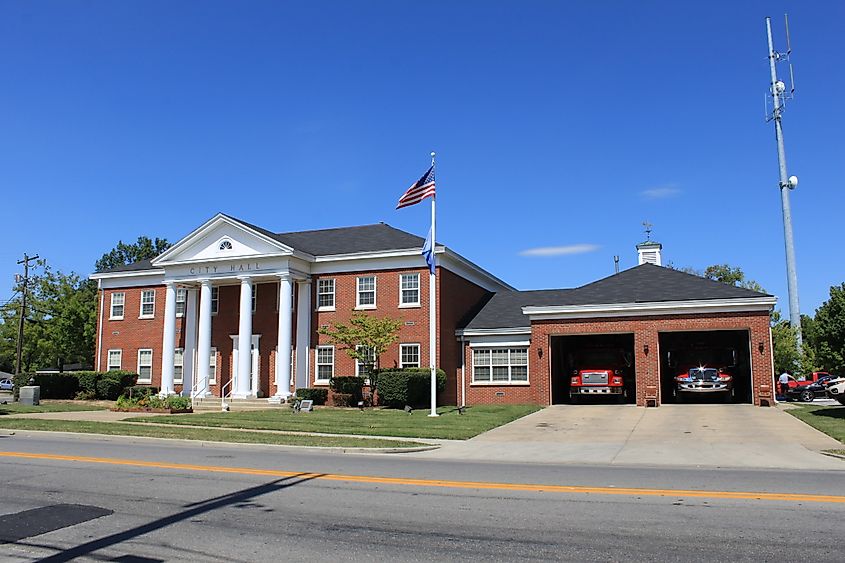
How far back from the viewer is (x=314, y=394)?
3091 cm

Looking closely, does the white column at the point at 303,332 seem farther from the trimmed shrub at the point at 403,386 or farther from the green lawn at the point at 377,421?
the green lawn at the point at 377,421

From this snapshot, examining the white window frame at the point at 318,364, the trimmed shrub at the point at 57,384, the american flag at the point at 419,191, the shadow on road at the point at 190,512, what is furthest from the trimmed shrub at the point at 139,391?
the shadow on road at the point at 190,512

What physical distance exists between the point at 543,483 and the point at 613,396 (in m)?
21.9

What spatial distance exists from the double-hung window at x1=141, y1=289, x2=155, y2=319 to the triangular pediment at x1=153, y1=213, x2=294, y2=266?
4081 mm

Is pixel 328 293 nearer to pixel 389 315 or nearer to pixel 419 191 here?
pixel 389 315

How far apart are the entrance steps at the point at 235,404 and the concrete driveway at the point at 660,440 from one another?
1217 centimetres

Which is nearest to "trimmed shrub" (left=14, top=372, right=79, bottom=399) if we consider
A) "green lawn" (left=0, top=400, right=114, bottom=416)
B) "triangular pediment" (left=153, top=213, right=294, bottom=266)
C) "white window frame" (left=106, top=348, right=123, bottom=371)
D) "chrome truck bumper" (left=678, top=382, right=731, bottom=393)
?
"green lawn" (left=0, top=400, right=114, bottom=416)

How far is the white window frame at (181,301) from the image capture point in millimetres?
36719

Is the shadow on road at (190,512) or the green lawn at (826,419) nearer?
the shadow on road at (190,512)

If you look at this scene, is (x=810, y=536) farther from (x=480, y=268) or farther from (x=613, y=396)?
(x=480, y=268)

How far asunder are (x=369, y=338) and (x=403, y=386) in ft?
8.26

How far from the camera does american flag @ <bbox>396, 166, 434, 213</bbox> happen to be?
82.6ft

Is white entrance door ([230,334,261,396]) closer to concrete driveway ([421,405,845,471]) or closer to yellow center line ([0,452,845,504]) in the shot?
concrete driveway ([421,405,845,471])

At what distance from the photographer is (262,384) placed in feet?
112
